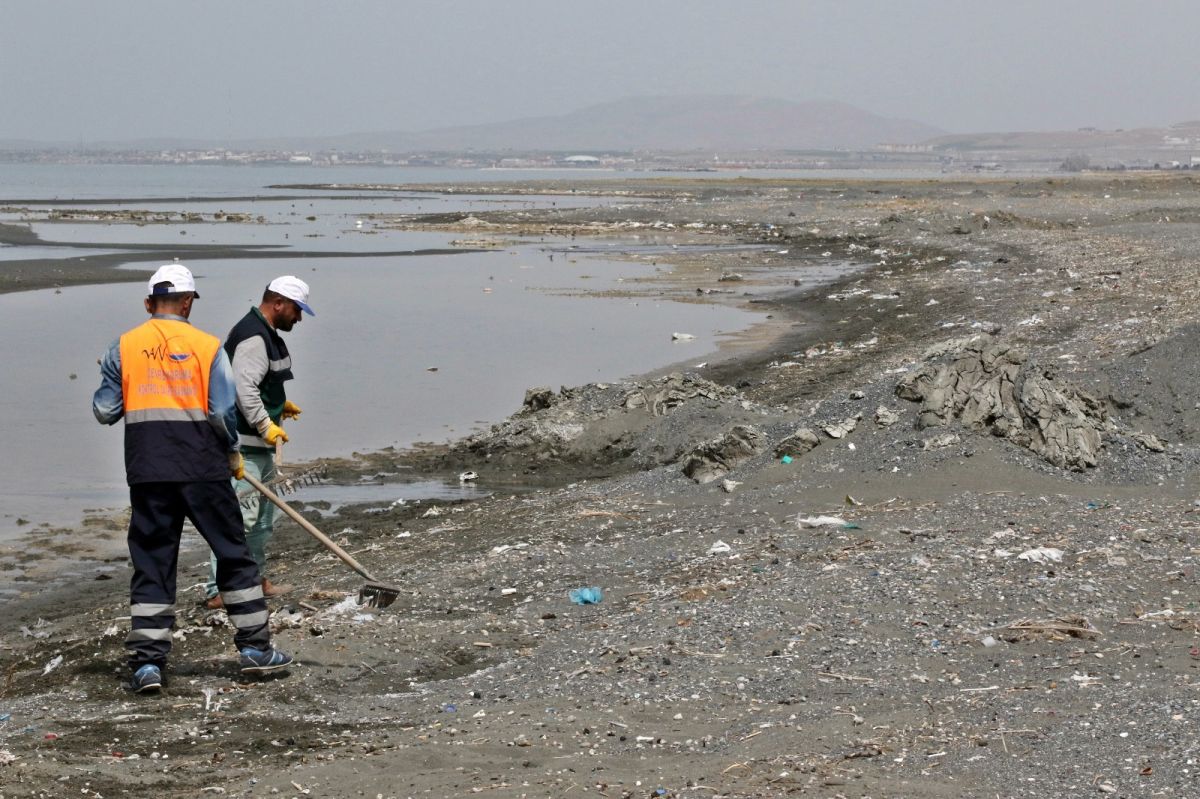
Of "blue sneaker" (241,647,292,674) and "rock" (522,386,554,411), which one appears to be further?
"rock" (522,386,554,411)

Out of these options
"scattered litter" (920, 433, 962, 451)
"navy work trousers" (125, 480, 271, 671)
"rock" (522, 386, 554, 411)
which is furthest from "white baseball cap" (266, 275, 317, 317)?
"rock" (522, 386, 554, 411)

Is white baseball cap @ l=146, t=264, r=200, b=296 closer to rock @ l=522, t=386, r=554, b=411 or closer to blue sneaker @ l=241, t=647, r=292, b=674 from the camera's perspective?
blue sneaker @ l=241, t=647, r=292, b=674

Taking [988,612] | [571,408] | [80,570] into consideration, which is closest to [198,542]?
[80,570]

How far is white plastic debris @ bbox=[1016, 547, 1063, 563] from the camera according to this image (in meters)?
7.62

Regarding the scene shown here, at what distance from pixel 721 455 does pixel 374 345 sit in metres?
10.8

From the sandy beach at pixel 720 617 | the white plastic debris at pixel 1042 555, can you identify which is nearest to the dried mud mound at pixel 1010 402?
the sandy beach at pixel 720 617

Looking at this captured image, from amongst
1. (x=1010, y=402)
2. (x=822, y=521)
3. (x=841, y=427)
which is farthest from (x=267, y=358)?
(x=1010, y=402)

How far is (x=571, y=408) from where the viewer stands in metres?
12.7

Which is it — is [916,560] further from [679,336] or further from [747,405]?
[679,336]

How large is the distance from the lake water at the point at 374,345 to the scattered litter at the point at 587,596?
Answer: 4.61 meters

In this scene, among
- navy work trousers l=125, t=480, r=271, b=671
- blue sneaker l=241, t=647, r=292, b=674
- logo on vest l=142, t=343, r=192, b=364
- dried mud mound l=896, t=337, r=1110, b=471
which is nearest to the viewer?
logo on vest l=142, t=343, r=192, b=364

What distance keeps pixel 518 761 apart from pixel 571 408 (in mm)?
7653

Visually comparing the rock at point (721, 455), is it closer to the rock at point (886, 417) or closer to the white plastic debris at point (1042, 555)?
the rock at point (886, 417)

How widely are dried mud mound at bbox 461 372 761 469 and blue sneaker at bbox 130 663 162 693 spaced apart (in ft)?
19.4
